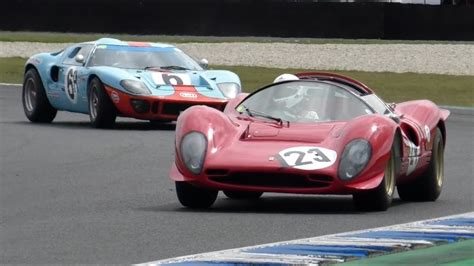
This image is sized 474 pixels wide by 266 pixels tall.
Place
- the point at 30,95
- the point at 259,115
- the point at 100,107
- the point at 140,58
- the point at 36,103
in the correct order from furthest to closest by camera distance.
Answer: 1. the point at 30,95
2. the point at 36,103
3. the point at 140,58
4. the point at 100,107
5. the point at 259,115

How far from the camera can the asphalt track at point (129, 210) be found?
8281mm

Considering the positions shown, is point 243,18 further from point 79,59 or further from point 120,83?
point 120,83

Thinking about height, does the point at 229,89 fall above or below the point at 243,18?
above

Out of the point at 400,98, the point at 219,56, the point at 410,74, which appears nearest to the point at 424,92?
the point at 400,98

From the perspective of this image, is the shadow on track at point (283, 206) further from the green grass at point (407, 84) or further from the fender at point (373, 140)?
the green grass at point (407, 84)

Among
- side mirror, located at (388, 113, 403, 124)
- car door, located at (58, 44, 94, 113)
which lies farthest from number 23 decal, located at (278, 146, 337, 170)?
car door, located at (58, 44, 94, 113)

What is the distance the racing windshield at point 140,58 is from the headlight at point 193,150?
28.0ft

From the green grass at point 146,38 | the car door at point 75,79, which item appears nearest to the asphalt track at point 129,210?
the car door at point 75,79

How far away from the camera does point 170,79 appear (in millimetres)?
18297

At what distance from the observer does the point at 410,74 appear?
3225cm

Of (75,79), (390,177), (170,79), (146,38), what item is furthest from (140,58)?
(146,38)

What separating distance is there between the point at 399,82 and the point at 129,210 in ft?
67.2

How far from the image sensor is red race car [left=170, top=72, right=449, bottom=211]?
32.8ft

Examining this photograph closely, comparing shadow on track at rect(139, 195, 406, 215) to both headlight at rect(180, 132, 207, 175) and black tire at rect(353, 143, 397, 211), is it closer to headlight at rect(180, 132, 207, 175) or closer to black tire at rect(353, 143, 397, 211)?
black tire at rect(353, 143, 397, 211)
